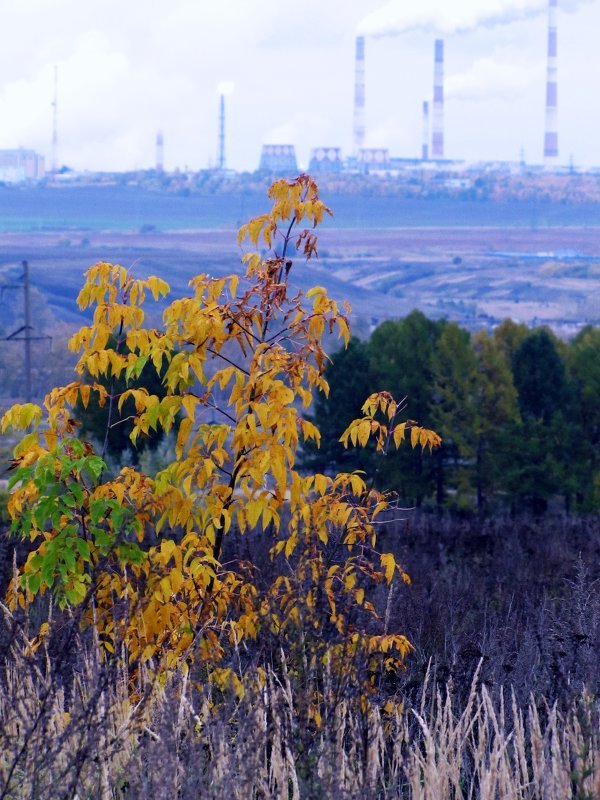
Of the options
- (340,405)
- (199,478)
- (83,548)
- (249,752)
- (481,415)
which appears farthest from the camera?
(481,415)

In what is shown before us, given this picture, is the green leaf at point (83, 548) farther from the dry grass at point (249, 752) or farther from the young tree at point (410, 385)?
the young tree at point (410, 385)

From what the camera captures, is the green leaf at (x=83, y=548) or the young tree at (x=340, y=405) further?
the young tree at (x=340, y=405)

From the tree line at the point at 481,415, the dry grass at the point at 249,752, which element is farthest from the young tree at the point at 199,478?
the tree line at the point at 481,415

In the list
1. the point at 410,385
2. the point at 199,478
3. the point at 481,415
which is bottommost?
the point at 481,415

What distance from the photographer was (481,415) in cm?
3098

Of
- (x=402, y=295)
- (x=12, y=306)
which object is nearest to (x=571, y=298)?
(x=402, y=295)

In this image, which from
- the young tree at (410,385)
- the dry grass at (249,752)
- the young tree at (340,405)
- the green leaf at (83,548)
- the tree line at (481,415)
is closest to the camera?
the dry grass at (249,752)

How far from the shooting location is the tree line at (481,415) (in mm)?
29672

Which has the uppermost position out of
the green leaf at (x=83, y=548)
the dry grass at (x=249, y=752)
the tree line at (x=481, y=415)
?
the green leaf at (x=83, y=548)

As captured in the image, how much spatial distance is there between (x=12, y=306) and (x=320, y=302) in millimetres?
135918

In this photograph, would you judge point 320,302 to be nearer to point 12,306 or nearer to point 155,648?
point 155,648

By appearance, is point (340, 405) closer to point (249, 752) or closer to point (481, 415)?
point (481, 415)

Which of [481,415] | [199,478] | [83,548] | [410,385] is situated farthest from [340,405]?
[83,548]

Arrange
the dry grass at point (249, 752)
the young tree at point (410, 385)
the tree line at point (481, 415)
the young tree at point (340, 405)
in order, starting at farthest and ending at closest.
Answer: the young tree at point (410, 385), the young tree at point (340, 405), the tree line at point (481, 415), the dry grass at point (249, 752)
